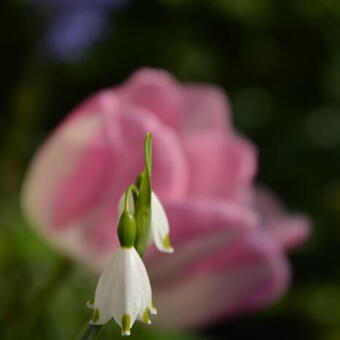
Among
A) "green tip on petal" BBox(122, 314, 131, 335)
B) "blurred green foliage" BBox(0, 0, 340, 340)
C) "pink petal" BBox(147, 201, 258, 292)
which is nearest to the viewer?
"green tip on petal" BBox(122, 314, 131, 335)

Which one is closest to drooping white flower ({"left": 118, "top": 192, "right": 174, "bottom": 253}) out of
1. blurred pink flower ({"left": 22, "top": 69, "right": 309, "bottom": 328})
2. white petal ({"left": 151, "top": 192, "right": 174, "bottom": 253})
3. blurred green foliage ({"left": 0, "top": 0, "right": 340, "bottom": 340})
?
white petal ({"left": 151, "top": 192, "right": 174, "bottom": 253})

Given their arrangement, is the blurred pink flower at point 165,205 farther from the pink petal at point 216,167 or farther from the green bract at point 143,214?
the green bract at point 143,214

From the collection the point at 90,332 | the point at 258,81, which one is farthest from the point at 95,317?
the point at 258,81

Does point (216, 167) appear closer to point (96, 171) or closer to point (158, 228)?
point (96, 171)

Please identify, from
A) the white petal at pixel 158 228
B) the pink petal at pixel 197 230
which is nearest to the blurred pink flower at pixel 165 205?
the pink petal at pixel 197 230

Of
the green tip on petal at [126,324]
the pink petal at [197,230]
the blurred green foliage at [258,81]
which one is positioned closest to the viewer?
the green tip on petal at [126,324]

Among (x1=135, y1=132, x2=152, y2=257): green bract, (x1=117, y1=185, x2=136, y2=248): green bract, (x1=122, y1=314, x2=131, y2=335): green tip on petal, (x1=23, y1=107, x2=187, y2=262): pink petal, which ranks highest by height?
(x1=23, y1=107, x2=187, y2=262): pink petal

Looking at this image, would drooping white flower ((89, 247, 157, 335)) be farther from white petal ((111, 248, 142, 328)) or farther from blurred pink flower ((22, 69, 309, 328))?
blurred pink flower ((22, 69, 309, 328))
